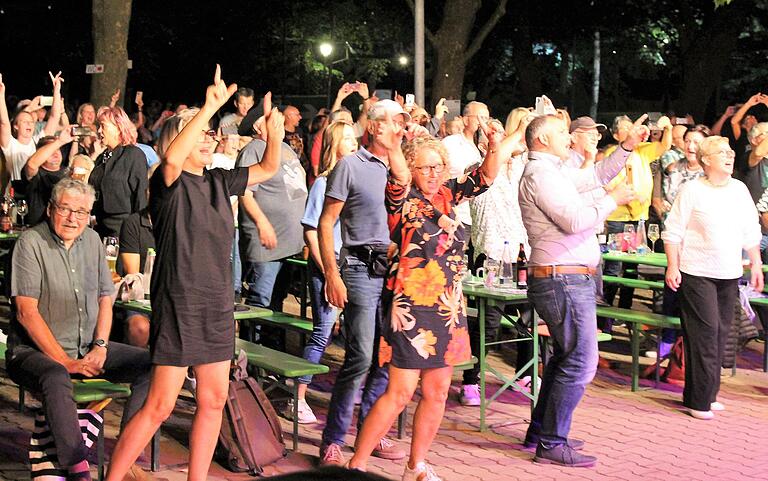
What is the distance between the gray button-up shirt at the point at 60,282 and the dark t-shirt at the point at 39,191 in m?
3.95

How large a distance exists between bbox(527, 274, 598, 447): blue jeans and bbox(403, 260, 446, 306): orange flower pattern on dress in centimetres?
100

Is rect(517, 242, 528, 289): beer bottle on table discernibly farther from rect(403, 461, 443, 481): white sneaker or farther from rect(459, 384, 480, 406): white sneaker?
rect(403, 461, 443, 481): white sneaker

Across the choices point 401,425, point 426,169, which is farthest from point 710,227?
point 426,169

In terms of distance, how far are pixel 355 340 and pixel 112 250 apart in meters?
2.83

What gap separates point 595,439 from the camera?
311 inches

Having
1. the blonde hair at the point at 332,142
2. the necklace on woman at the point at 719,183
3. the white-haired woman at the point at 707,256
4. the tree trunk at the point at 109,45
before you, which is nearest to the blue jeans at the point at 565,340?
the blonde hair at the point at 332,142

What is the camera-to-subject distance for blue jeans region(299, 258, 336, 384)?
7.86 meters

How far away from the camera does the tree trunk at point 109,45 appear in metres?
17.3

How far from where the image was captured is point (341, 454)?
7.06 meters

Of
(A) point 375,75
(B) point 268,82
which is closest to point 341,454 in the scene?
(B) point 268,82

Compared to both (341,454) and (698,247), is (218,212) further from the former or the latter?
(698,247)

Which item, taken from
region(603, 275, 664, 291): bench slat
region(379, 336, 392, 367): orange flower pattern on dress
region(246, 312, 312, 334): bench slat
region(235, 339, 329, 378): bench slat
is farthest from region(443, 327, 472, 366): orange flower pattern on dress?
region(603, 275, 664, 291): bench slat

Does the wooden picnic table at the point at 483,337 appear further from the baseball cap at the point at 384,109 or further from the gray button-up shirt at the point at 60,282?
the gray button-up shirt at the point at 60,282

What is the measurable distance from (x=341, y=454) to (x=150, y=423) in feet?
5.29
